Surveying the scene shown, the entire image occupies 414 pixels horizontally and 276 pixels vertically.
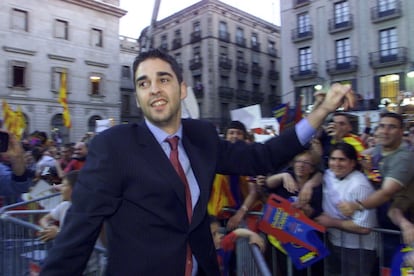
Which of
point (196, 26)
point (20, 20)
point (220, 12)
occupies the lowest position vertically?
point (20, 20)

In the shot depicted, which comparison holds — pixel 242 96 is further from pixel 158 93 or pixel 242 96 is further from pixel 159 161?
pixel 159 161

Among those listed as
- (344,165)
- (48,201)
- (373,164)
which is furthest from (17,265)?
(373,164)

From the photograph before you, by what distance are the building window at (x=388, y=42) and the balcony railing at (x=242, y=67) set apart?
15658 mm

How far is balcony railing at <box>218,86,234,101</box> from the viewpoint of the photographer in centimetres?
3538

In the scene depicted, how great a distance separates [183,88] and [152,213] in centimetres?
72

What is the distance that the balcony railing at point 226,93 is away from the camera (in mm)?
35375

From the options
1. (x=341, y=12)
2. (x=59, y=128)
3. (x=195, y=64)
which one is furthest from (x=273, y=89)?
(x=59, y=128)

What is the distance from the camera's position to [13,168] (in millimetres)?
3957

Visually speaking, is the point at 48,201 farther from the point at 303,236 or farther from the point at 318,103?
the point at 318,103

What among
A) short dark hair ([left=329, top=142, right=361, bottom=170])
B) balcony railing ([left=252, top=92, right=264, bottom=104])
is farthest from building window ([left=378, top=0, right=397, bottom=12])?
short dark hair ([left=329, top=142, right=361, bottom=170])

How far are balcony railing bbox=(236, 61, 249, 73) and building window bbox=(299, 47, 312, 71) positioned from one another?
34.9 ft

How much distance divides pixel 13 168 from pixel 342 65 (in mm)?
24163

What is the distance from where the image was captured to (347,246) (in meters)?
3.12

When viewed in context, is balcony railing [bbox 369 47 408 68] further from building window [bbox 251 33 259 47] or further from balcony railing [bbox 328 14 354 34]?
building window [bbox 251 33 259 47]
